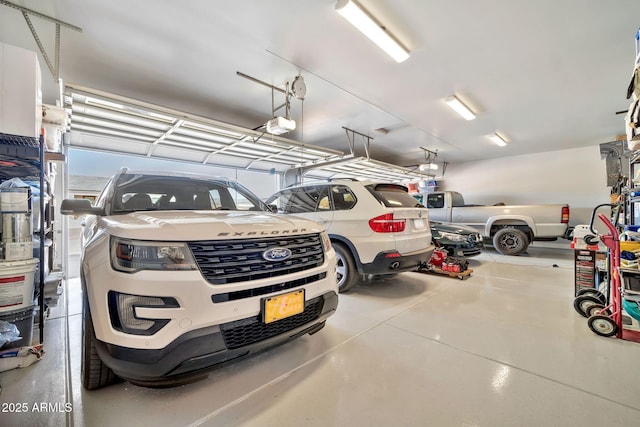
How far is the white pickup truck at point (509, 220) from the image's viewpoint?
6164 millimetres

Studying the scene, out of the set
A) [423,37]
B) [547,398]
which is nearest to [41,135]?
[423,37]

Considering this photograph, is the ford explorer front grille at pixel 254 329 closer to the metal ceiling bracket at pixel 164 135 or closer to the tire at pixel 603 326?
the tire at pixel 603 326

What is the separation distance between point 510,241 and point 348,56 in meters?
6.52

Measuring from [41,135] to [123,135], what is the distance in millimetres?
3630

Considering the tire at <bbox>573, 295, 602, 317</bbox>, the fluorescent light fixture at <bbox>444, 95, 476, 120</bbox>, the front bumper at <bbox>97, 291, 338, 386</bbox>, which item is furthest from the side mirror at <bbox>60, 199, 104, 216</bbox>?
the fluorescent light fixture at <bbox>444, 95, 476, 120</bbox>

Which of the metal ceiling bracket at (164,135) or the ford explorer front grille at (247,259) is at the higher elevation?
the metal ceiling bracket at (164,135)

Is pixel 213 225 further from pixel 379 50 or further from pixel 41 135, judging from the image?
pixel 379 50

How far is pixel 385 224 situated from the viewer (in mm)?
3127

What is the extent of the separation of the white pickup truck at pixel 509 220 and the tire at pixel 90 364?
7886mm

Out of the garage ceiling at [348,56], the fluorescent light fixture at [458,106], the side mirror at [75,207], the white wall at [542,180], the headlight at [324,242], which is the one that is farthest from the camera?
the white wall at [542,180]

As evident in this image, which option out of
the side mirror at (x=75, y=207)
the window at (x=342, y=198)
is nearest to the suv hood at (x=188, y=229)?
the side mirror at (x=75, y=207)

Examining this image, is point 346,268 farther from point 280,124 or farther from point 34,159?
point 34,159

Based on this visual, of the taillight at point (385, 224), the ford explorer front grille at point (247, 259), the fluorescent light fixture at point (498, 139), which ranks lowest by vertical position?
the ford explorer front grille at point (247, 259)

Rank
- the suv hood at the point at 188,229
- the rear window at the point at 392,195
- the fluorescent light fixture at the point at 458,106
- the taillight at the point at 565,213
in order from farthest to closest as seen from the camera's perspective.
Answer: the taillight at the point at 565,213 < the fluorescent light fixture at the point at 458,106 < the rear window at the point at 392,195 < the suv hood at the point at 188,229
